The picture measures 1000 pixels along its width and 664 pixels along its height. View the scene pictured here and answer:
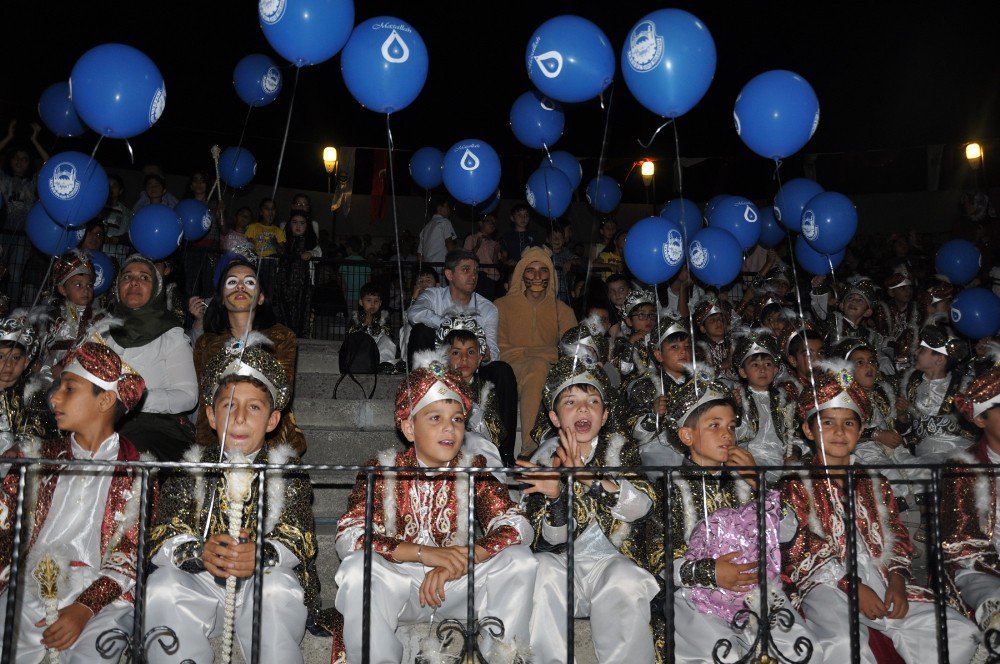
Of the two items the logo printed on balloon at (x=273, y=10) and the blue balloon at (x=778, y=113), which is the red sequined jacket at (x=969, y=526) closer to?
the blue balloon at (x=778, y=113)

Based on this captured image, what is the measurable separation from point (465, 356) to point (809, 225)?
3.62 metres

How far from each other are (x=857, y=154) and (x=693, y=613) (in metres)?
14.5

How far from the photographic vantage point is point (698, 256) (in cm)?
696

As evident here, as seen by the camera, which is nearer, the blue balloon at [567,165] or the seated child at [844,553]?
the seated child at [844,553]

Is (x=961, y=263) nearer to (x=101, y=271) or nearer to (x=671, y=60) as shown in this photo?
(x=671, y=60)

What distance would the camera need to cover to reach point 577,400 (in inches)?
156

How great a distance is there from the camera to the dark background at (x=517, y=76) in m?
9.79

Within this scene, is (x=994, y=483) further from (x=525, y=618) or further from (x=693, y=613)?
(x=525, y=618)

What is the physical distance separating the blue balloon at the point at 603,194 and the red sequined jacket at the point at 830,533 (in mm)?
5609

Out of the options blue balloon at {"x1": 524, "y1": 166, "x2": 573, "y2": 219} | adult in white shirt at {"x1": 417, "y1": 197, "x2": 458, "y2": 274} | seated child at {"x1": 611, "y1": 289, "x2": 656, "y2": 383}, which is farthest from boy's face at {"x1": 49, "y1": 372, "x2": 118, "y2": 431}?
adult in white shirt at {"x1": 417, "y1": 197, "x2": 458, "y2": 274}

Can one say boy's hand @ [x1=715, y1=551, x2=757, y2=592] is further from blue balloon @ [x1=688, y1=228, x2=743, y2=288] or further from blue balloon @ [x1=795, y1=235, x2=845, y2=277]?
blue balloon @ [x1=795, y1=235, x2=845, y2=277]

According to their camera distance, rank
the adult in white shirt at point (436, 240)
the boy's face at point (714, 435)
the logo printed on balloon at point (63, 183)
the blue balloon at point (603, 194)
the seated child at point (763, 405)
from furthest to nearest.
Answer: the adult in white shirt at point (436, 240)
the blue balloon at point (603, 194)
the logo printed on balloon at point (63, 183)
the seated child at point (763, 405)
the boy's face at point (714, 435)

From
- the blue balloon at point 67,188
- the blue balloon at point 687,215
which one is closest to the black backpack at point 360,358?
the blue balloon at point 67,188

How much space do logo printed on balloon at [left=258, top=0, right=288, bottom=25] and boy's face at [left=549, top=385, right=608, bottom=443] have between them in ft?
8.97
